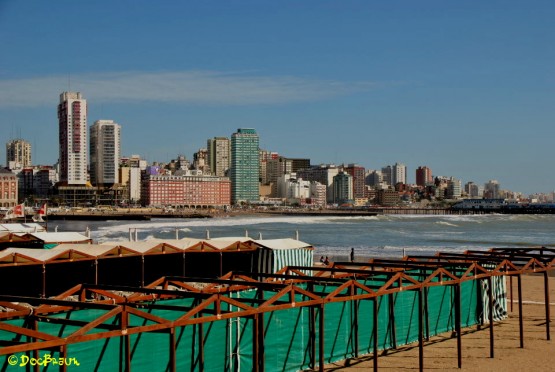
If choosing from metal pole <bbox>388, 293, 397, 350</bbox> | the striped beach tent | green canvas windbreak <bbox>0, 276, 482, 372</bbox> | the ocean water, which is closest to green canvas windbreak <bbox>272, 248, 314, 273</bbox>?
the striped beach tent

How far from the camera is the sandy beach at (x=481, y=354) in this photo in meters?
18.8

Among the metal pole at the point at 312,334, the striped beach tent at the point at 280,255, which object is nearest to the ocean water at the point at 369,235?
the striped beach tent at the point at 280,255

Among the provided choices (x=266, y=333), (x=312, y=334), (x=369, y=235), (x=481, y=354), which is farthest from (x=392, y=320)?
(x=369, y=235)

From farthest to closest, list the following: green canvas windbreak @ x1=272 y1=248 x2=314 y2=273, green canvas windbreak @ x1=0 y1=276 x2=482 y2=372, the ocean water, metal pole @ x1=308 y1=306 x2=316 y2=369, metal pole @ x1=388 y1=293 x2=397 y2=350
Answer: the ocean water → green canvas windbreak @ x1=272 y1=248 x2=314 y2=273 → metal pole @ x1=388 y1=293 x2=397 y2=350 → metal pole @ x1=308 y1=306 x2=316 y2=369 → green canvas windbreak @ x1=0 y1=276 x2=482 y2=372

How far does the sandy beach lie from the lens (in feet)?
61.8

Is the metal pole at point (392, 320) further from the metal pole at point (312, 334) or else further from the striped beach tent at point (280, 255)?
the striped beach tent at point (280, 255)

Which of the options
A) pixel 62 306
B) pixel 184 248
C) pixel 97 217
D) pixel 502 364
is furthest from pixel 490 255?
pixel 97 217

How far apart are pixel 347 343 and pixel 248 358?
3.70m

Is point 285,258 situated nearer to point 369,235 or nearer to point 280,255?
point 280,255

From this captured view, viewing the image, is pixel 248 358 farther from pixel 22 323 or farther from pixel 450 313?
pixel 450 313

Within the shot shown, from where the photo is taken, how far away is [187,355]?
1511 cm

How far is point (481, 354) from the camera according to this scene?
20438mm

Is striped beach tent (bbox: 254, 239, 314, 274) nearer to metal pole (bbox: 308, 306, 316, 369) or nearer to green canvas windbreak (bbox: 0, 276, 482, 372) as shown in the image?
green canvas windbreak (bbox: 0, 276, 482, 372)

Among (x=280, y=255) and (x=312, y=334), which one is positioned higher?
(x=280, y=255)
